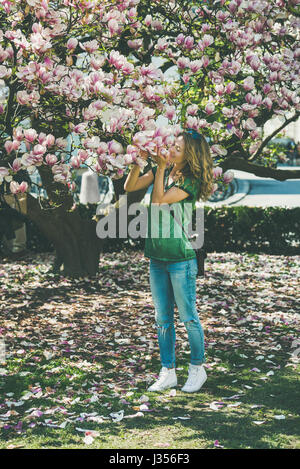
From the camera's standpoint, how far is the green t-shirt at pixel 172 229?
15.7 feet

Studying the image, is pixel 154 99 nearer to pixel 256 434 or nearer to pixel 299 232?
pixel 256 434

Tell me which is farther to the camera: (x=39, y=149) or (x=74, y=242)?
(x=74, y=242)

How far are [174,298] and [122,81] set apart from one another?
9.31 feet

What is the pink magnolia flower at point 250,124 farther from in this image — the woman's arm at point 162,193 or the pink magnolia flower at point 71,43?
the woman's arm at point 162,193

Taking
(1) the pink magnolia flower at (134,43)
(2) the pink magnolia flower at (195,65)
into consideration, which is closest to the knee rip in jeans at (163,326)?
(2) the pink magnolia flower at (195,65)

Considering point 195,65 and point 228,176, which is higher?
point 195,65

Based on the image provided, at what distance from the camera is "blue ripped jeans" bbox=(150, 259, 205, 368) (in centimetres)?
485

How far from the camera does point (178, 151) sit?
4.80m

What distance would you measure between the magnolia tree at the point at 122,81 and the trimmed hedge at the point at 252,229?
3.41m

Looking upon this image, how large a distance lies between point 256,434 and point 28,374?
7.84 ft

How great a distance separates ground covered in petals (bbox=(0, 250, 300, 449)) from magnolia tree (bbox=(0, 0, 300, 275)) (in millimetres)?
1524

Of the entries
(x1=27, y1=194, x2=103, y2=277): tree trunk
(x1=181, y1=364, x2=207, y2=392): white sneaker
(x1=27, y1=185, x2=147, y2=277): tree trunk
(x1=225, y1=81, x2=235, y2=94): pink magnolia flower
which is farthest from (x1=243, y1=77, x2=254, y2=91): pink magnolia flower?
(x1=27, y1=194, x2=103, y2=277): tree trunk

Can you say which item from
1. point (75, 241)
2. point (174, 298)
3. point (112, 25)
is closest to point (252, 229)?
point (75, 241)

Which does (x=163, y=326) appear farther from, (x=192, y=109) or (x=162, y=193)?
(x=192, y=109)
